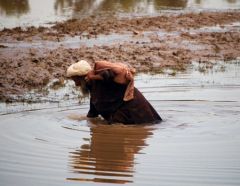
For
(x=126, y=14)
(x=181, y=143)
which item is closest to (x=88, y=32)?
(x=126, y=14)

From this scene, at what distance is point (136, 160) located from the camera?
681 centimetres

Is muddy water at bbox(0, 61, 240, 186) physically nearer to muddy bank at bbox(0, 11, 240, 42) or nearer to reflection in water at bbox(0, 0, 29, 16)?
muddy bank at bbox(0, 11, 240, 42)

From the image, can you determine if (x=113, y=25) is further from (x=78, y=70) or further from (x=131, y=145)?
(x=131, y=145)

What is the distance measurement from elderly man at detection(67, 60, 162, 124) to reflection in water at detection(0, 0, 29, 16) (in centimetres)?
1229

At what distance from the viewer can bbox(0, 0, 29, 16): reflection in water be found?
2036 cm

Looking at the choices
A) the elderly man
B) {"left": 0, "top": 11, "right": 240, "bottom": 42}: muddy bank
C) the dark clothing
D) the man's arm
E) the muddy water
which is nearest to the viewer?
the muddy water

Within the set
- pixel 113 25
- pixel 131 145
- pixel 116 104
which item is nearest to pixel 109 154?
pixel 131 145

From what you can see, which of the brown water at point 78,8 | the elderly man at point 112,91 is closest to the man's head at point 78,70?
the elderly man at point 112,91

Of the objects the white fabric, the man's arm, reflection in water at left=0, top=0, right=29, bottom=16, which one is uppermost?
reflection in water at left=0, top=0, right=29, bottom=16

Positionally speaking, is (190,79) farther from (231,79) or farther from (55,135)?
(55,135)

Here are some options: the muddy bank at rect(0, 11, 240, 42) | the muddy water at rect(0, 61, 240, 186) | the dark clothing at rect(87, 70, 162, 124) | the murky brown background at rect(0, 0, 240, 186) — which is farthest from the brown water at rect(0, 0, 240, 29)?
the dark clothing at rect(87, 70, 162, 124)

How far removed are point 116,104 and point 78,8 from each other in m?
13.6

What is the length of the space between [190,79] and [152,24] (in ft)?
19.6

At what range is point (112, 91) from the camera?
26.4 ft
